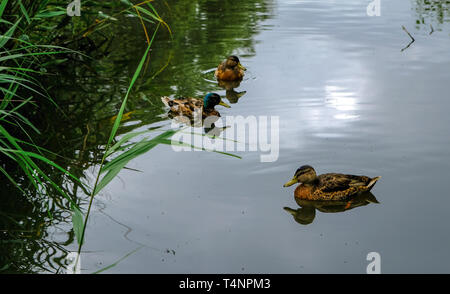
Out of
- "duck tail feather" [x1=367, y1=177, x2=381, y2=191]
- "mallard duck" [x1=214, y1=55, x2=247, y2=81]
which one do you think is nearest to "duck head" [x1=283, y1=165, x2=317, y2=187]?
"duck tail feather" [x1=367, y1=177, x2=381, y2=191]

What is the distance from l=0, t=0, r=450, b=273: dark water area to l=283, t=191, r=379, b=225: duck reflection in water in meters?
0.02

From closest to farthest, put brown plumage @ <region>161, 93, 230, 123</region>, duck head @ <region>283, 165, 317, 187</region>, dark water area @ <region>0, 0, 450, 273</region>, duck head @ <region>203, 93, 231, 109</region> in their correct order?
dark water area @ <region>0, 0, 450, 273</region> → duck head @ <region>283, 165, 317, 187</region> → brown plumage @ <region>161, 93, 230, 123</region> → duck head @ <region>203, 93, 231, 109</region>

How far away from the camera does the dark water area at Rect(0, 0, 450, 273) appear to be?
5.59 metres

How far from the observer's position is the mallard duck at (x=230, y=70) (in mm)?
10742

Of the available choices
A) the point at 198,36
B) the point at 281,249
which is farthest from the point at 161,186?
the point at 198,36

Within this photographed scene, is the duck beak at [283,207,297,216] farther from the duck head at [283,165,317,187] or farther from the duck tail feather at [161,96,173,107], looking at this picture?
the duck tail feather at [161,96,173,107]

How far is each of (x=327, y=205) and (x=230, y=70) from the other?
454cm

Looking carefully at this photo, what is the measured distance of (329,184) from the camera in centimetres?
666

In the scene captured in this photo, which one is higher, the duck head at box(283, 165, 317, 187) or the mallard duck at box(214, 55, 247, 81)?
the mallard duck at box(214, 55, 247, 81)

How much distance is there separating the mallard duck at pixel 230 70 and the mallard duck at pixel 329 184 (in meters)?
4.28

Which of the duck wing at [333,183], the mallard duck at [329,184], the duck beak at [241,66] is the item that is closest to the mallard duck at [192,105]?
the duck beak at [241,66]

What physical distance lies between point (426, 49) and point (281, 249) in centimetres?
773

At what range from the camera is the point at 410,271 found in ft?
17.3
